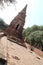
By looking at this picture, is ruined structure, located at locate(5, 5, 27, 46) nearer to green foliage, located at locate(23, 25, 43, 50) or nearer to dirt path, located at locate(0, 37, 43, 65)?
dirt path, located at locate(0, 37, 43, 65)

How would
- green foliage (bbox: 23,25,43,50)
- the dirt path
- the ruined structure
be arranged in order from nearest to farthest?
the dirt path < the ruined structure < green foliage (bbox: 23,25,43,50)

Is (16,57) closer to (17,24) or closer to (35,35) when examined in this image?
(17,24)

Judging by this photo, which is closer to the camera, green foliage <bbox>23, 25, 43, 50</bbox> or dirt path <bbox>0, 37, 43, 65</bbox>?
dirt path <bbox>0, 37, 43, 65</bbox>

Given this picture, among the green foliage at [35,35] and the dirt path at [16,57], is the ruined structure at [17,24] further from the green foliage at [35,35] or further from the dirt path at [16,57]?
the green foliage at [35,35]

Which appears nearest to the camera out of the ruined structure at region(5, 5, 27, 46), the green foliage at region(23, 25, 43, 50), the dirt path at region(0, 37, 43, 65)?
the dirt path at region(0, 37, 43, 65)

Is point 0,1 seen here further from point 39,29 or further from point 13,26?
point 39,29

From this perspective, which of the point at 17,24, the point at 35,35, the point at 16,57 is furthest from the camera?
the point at 35,35

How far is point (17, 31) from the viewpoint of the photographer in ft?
76.0

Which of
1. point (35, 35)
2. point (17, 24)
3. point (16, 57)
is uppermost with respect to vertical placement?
point (17, 24)

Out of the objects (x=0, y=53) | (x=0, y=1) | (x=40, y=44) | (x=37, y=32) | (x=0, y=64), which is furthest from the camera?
(x=37, y=32)

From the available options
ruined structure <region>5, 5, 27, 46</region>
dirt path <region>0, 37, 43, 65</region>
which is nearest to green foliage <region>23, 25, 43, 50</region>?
ruined structure <region>5, 5, 27, 46</region>

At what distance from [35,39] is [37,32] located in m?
2.78

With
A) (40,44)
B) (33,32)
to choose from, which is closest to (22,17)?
(40,44)

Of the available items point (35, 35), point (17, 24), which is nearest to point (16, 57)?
point (17, 24)
